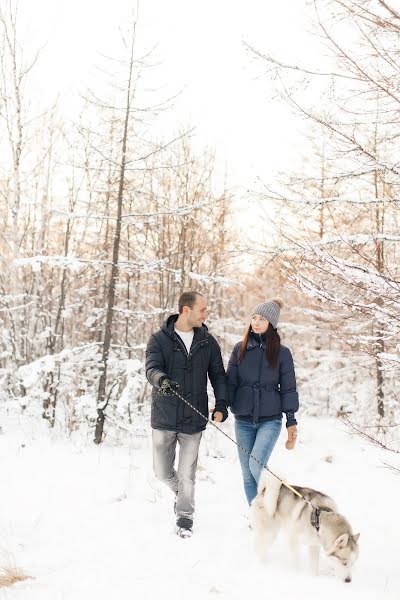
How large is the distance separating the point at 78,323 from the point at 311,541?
1312cm

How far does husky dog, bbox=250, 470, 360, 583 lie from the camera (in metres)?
3.80

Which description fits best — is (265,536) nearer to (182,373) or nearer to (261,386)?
(261,386)

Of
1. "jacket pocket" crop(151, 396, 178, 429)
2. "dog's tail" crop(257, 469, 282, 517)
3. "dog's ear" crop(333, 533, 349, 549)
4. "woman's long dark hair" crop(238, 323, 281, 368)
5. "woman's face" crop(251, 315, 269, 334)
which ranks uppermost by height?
"woman's face" crop(251, 315, 269, 334)

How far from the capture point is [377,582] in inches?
154

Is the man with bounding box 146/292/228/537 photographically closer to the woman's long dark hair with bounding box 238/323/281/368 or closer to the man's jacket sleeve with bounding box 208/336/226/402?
the man's jacket sleeve with bounding box 208/336/226/402

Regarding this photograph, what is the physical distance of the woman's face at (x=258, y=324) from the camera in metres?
4.87

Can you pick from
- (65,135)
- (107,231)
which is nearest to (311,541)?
(107,231)

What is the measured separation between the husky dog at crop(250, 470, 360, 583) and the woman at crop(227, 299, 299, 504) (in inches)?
23.5

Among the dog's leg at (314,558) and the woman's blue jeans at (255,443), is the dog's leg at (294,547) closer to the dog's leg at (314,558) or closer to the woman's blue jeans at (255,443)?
the dog's leg at (314,558)

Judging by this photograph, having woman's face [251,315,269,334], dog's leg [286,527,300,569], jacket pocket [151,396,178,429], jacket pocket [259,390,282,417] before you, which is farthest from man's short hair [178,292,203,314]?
dog's leg [286,527,300,569]

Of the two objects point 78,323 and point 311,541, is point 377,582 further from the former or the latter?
point 78,323

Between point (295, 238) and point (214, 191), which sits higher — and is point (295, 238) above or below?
below

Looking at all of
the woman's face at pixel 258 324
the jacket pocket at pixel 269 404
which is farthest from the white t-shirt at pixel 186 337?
the jacket pocket at pixel 269 404

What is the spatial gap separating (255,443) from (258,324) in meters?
1.15
